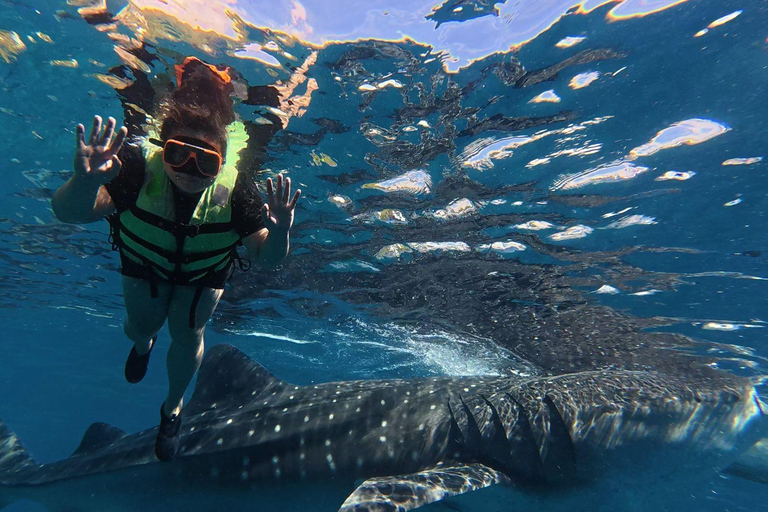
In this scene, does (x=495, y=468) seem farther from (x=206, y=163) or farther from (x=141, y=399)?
(x=141, y=399)

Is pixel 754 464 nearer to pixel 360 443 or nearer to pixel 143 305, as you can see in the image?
pixel 360 443

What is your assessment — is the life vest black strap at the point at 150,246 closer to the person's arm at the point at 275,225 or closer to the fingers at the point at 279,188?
the person's arm at the point at 275,225

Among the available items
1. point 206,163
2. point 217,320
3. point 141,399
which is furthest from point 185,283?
point 141,399

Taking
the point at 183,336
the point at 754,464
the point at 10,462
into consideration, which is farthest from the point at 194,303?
the point at 754,464

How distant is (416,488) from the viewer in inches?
161

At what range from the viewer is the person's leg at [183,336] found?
4.97 m

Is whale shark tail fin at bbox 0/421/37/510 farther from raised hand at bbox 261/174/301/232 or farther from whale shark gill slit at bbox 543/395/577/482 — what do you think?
whale shark gill slit at bbox 543/395/577/482

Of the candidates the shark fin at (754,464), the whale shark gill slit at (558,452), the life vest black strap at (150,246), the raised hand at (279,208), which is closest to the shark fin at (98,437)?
the life vest black strap at (150,246)

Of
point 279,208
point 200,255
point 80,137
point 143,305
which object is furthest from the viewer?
point 143,305

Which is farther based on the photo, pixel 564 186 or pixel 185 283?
pixel 564 186

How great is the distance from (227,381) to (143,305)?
2.08 m

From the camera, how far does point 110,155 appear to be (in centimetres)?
343

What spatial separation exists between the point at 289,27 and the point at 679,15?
18.7 ft

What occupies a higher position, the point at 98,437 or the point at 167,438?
the point at 167,438
